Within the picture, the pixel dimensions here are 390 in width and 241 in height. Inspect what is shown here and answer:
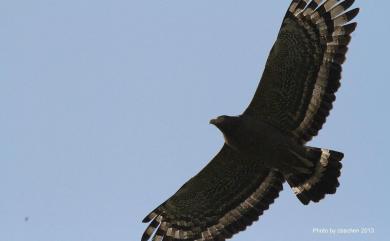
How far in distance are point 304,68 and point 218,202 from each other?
3.01 meters

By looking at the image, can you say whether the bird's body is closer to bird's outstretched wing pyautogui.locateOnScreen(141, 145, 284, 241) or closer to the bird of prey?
the bird of prey

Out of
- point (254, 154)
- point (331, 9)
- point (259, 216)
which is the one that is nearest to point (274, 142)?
point (254, 154)

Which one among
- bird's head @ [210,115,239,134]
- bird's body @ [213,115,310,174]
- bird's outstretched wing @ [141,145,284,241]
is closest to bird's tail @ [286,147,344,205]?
bird's body @ [213,115,310,174]

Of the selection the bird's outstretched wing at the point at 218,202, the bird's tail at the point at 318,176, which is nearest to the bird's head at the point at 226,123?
the bird's outstretched wing at the point at 218,202

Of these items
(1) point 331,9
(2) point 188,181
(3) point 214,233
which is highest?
(1) point 331,9

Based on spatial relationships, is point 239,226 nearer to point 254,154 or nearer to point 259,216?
point 259,216

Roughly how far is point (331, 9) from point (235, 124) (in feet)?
8.82

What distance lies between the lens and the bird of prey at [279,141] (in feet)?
52.4

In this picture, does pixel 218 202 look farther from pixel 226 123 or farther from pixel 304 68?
pixel 304 68

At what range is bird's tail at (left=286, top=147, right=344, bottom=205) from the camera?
16188 mm

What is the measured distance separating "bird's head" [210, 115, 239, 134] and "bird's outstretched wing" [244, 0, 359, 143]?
364 millimetres

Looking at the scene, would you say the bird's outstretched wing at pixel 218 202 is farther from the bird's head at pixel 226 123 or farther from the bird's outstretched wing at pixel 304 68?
the bird's outstretched wing at pixel 304 68

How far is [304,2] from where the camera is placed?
52.7 ft

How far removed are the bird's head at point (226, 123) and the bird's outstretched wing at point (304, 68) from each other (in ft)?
1.20
